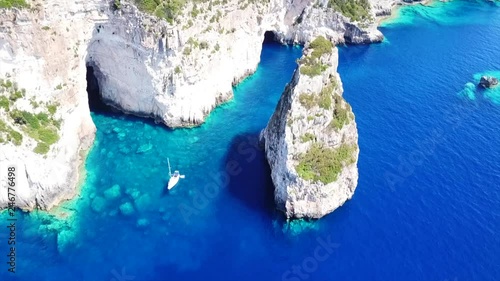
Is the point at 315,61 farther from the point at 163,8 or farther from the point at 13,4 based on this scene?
the point at 13,4

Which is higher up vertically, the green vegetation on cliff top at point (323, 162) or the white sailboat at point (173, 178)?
the green vegetation on cliff top at point (323, 162)

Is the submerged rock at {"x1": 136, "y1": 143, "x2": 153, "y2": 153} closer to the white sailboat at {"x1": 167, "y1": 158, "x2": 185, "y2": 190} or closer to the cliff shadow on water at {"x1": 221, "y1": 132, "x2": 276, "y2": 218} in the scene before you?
the white sailboat at {"x1": 167, "y1": 158, "x2": 185, "y2": 190}

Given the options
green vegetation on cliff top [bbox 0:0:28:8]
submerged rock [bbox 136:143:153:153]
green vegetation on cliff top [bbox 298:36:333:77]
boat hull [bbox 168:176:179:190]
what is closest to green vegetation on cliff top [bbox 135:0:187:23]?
green vegetation on cliff top [bbox 0:0:28:8]

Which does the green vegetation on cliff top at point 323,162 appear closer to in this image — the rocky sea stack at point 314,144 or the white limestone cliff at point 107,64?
the rocky sea stack at point 314,144

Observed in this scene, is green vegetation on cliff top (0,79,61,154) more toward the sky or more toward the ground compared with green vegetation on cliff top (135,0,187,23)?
more toward the ground

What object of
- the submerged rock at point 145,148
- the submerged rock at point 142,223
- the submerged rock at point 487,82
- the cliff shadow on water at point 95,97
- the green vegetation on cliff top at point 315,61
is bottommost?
the submerged rock at point 142,223

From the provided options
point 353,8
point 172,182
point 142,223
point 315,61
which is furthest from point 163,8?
point 353,8

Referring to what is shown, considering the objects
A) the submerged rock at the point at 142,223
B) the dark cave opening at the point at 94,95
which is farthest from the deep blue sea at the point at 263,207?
the dark cave opening at the point at 94,95
